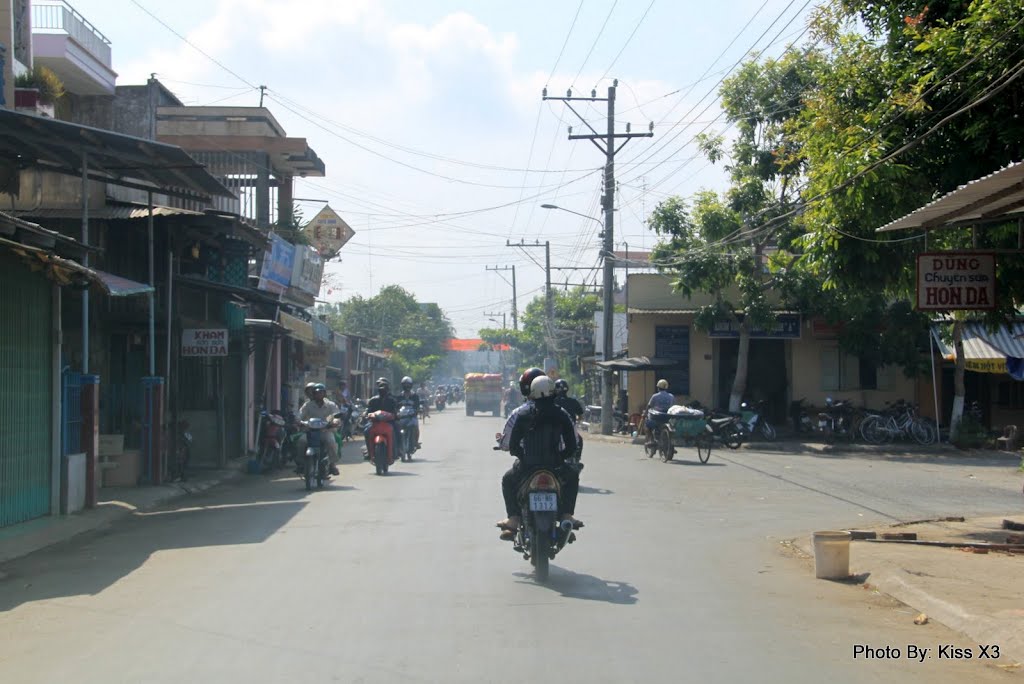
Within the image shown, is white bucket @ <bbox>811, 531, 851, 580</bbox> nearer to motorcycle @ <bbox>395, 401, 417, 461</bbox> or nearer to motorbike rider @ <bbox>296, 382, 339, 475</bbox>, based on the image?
motorbike rider @ <bbox>296, 382, 339, 475</bbox>

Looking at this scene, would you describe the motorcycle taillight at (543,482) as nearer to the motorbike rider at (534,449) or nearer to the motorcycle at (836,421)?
the motorbike rider at (534,449)

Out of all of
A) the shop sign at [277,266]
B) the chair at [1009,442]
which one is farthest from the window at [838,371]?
the shop sign at [277,266]

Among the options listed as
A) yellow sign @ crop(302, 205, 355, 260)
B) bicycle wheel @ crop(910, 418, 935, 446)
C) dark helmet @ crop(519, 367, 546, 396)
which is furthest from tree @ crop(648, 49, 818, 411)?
dark helmet @ crop(519, 367, 546, 396)

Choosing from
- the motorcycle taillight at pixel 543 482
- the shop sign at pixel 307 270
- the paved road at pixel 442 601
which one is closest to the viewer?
the paved road at pixel 442 601

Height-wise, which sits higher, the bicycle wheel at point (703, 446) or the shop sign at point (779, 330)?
the shop sign at point (779, 330)

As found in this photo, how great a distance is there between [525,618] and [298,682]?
2031 mm

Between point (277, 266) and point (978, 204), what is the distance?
20.7 meters

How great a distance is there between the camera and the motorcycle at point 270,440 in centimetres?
2022

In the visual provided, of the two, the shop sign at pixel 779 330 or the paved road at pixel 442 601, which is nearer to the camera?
the paved road at pixel 442 601

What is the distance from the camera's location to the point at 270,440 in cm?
2031

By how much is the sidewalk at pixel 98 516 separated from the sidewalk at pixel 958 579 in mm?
8218

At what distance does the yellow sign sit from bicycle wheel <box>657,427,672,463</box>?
14305mm

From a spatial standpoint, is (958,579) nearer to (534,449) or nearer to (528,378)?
(534,449)

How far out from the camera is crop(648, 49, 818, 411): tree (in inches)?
1168
